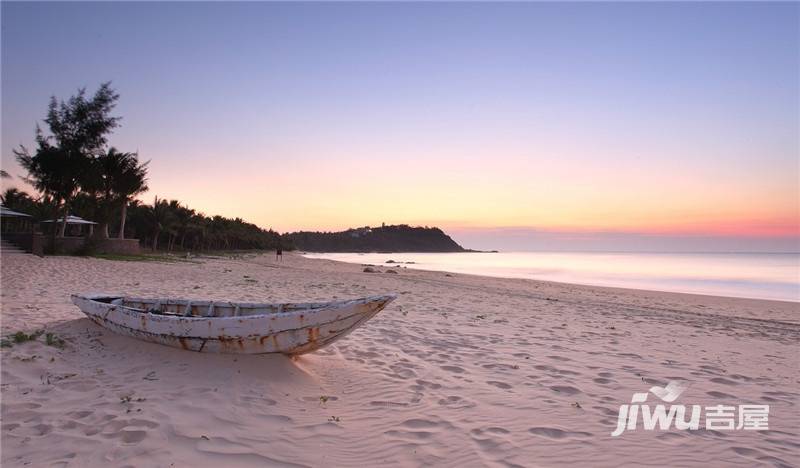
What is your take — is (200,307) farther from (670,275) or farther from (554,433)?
(670,275)

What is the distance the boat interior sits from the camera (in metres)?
6.84

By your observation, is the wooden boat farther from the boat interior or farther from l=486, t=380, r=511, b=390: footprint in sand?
l=486, t=380, r=511, b=390: footprint in sand

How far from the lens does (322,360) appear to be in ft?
21.2

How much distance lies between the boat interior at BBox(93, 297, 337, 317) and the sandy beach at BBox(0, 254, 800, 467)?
77 cm

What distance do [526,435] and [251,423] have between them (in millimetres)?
2687

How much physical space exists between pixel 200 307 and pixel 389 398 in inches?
160

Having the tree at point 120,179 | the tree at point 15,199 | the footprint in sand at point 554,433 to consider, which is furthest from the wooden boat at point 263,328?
the tree at point 15,199

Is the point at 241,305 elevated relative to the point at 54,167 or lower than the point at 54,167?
lower

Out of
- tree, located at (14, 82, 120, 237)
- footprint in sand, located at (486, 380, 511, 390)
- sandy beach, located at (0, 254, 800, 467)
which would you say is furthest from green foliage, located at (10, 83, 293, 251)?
footprint in sand, located at (486, 380, 511, 390)

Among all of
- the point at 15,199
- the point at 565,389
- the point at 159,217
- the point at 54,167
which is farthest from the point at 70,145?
the point at 15,199

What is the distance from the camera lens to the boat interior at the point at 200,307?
6839 millimetres

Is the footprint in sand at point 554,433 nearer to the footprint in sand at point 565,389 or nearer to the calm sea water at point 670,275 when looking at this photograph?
the footprint in sand at point 565,389

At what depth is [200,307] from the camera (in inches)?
291

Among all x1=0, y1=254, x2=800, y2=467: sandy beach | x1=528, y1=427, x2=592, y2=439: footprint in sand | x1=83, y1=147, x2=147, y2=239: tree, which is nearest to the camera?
x1=0, y1=254, x2=800, y2=467: sandy beach
